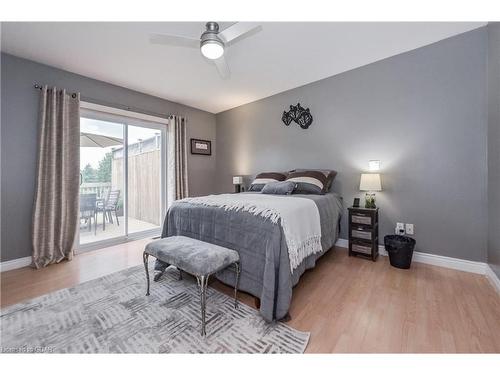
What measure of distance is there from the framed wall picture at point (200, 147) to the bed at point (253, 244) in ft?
7.53

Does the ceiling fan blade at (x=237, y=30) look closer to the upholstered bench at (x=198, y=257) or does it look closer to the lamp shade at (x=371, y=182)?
the upholstered bench at (x=198, y=257)

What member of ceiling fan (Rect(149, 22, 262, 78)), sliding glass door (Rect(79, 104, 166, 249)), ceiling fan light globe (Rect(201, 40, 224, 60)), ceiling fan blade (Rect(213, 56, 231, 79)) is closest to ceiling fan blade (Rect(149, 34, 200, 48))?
ceiling fan (Rect(149, 22, 262, 78))

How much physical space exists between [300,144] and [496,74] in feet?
6.90

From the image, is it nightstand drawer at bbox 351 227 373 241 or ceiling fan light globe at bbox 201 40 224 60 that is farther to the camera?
nightstand drawer at bbox 351 227 373 241

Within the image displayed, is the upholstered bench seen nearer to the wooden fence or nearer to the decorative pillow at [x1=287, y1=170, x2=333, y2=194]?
the decorative pillow at [x1=287, y1=170, x2=333, y2=194]

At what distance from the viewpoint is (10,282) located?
210 centimetres

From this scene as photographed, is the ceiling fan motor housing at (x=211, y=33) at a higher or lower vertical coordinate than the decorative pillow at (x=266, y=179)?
higher

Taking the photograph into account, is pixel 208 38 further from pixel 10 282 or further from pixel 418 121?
pixel 10 282

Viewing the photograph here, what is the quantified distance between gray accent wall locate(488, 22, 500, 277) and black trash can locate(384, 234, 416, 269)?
60 centimetres

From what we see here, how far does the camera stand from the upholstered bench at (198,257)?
138 centimetres

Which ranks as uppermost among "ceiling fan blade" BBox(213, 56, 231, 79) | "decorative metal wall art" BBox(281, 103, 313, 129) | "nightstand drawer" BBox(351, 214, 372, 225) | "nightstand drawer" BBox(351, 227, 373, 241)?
"ceiling fan blade" BBox(213, 56, 231, 79)

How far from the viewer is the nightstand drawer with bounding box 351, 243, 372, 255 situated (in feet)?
8.24

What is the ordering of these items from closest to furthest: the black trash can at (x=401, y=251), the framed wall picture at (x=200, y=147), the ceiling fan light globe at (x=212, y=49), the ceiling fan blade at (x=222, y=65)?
the ceiling fan light globe at (x=212, y=49), the ceiling fan blade at (x=222, y=65), the black trash can at (x=401, y=251), the framed wall picture at (x=200, y=147)

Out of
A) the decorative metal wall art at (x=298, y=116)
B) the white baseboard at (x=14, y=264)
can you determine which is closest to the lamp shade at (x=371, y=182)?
the decorative metal wall art at (x=298, y=116)
